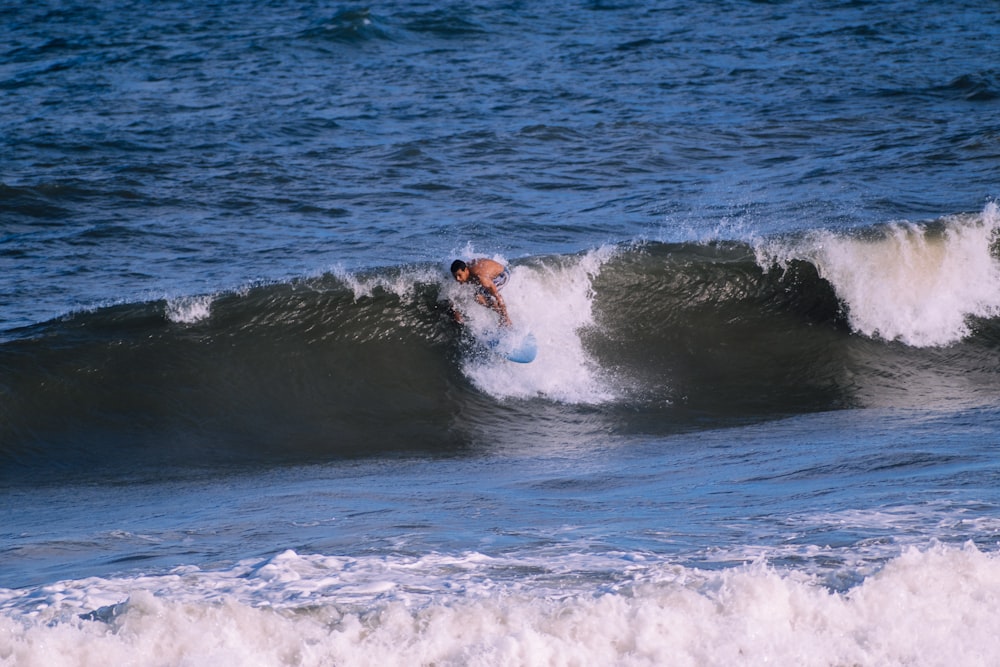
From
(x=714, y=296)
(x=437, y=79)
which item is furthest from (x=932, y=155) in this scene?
(x=437, y=79)

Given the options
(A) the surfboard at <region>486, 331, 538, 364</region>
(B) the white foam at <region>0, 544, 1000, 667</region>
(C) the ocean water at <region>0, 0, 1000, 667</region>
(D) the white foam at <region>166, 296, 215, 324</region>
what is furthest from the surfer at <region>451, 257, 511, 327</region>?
(B) the white foam at <region>0, 544, 1000, 667</region>

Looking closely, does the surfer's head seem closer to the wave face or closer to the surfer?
the surfer

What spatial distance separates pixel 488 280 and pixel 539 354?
2.81 feet

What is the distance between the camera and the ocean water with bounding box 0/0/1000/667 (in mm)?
4840

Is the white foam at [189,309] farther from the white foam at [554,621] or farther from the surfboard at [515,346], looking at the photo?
the white foam at [554,621]

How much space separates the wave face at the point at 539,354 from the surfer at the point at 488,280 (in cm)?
23

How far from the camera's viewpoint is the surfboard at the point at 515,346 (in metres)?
10.4

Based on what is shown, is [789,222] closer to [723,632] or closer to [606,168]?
[606,168]

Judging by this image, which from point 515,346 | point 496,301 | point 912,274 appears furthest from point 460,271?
point 912,274

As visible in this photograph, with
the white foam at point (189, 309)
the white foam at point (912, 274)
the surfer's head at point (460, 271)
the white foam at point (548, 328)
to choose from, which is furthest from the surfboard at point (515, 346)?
the white foam at point (912, 274)

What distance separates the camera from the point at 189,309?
10.8m

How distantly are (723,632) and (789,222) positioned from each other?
891 cm

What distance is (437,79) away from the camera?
20750 mm

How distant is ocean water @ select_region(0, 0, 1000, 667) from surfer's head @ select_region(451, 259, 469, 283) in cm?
61
